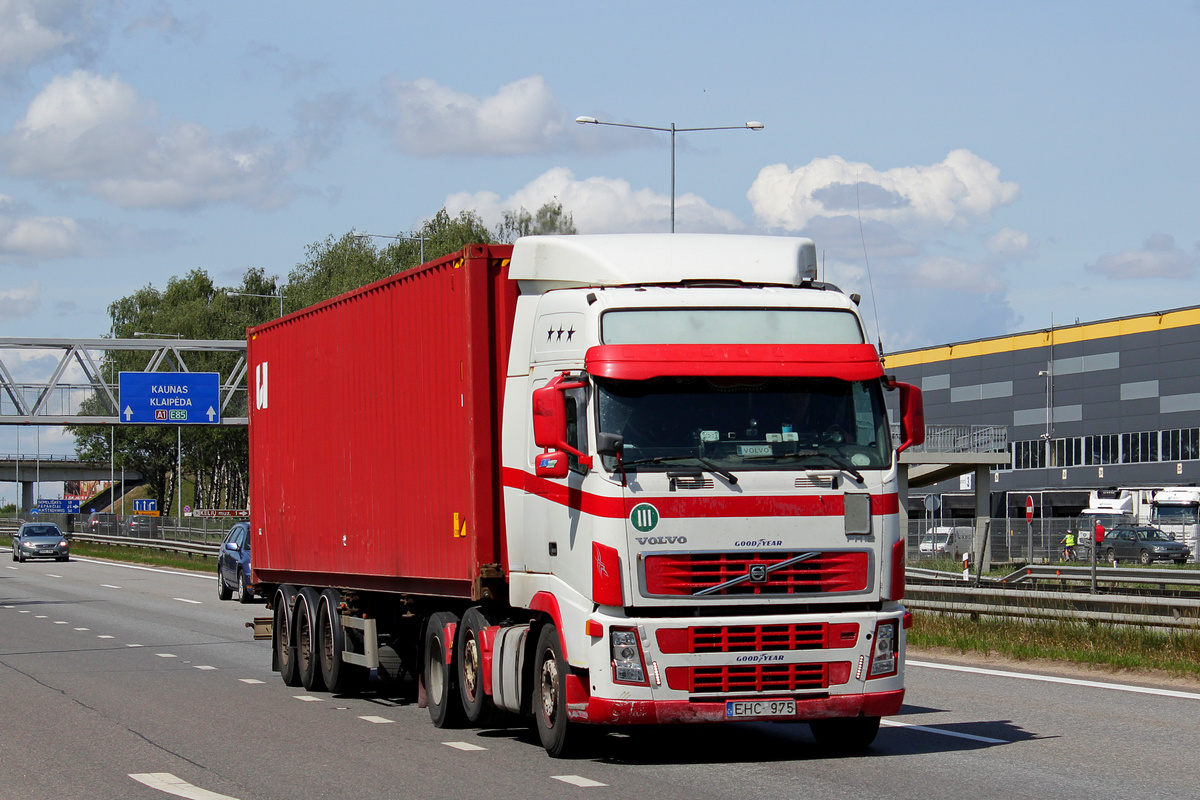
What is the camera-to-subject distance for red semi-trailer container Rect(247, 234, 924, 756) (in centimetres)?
953

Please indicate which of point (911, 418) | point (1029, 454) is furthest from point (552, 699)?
point (1029, 454)

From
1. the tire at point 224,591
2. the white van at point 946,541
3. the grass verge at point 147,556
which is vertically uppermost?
the white van at point 946,541

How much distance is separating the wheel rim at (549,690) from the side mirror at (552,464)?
3.99ft

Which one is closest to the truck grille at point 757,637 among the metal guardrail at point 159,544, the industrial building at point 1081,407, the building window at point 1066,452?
the metal guardrail at point 159,544

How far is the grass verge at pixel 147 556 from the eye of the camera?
50156 mm

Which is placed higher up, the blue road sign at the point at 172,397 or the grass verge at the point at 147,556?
the blue road sign at the point at 172,397

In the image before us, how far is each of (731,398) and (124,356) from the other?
104 metres

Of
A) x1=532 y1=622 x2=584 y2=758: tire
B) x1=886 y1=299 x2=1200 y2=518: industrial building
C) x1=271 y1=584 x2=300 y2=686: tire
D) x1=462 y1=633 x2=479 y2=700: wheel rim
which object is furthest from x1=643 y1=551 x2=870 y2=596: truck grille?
x1=886 y1=299 x2=1200 y2=518: industrial building

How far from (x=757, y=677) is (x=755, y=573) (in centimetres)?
64

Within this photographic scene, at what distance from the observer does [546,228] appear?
6838 centimetres

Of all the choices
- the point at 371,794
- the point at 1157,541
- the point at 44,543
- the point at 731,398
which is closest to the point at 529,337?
the point at 731,398

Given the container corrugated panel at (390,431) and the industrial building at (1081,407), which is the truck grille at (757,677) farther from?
the industrial building at (1081,407)

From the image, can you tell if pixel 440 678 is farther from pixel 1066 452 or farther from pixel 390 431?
pixel 1066 452

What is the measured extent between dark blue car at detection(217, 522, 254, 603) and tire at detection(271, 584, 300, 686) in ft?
49.0
